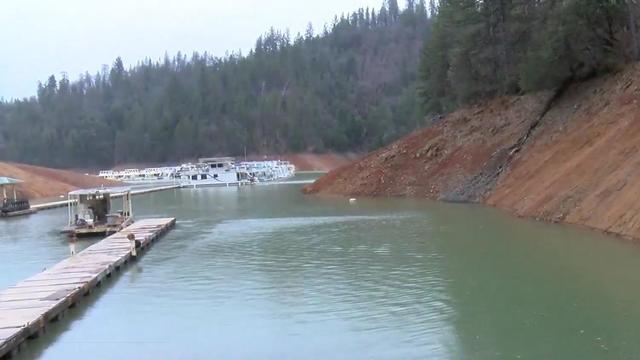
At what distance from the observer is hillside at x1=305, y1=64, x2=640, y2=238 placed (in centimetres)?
3150

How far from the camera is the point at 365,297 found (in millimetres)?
18656

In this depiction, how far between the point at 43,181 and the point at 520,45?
67191mm

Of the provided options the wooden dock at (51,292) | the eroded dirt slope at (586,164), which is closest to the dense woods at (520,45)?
the eroded dirt slope at (586,164)

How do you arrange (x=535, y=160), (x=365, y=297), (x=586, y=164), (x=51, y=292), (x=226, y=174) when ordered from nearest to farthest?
1. (x=365, y=297)
2. (x=51, y=292)
3. (x=586, y=164)
4. (x=535, y=160)
5. (x=226, y=174)

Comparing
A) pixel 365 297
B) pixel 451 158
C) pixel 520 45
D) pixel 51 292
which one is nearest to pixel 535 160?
pixel 451 158

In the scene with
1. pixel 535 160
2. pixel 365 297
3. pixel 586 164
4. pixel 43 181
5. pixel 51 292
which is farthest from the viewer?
pixel 43 181

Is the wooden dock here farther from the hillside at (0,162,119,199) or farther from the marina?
the marina

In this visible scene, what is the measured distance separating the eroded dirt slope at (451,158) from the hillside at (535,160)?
108mm

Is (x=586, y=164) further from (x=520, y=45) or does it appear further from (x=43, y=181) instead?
(x=43, y=181)

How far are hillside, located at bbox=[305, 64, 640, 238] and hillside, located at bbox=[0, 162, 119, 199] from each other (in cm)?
4033

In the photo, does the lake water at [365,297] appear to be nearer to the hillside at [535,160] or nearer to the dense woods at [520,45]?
the hillside at [535,160]

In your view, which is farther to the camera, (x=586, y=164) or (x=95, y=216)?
(x=95, y=216)

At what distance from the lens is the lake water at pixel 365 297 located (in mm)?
14141

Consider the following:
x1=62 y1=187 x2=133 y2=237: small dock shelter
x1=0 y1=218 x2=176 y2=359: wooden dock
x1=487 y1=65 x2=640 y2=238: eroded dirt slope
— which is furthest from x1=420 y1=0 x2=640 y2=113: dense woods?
x1=0 y1=218 x2=176 y2=359: wooden dock
